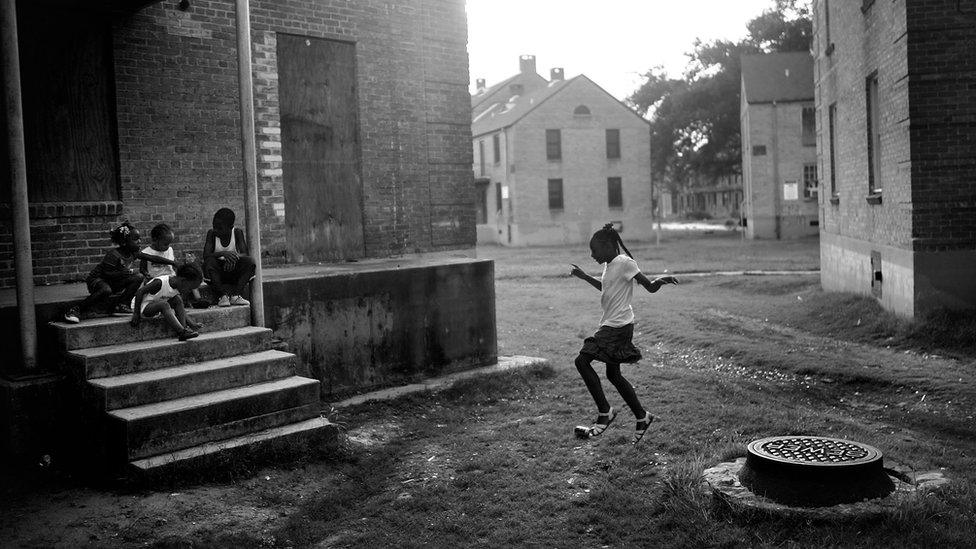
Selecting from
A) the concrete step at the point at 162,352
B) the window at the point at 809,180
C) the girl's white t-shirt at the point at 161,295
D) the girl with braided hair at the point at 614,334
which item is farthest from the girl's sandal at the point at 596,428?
the window at the point at 809,180

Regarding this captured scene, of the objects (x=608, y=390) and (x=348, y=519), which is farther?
(x=608, y=390)

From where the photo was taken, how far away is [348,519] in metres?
5.88

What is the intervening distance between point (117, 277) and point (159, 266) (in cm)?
68

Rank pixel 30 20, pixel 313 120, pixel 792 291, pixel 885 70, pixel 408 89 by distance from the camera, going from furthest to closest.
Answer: pixel 792 291 → pixel 885 70 → pixel 408 89 → pixel 313 120 → pixel 30 20

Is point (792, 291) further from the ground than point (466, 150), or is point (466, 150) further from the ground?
point (466, 150)

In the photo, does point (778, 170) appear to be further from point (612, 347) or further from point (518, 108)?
point (612, 347)

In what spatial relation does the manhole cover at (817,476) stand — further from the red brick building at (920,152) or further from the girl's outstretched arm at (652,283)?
the red brick building at (920,152)

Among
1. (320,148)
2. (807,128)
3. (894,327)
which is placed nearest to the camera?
(320,148)

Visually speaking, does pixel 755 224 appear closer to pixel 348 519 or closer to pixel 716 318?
pixel 716 318

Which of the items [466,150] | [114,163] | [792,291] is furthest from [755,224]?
[114,163]

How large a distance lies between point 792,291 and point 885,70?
6.90m

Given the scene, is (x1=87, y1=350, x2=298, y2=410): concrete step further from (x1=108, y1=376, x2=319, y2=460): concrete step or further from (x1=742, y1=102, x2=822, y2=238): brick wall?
(x1=742, y1=102, x2=822, y2=238): brick wall

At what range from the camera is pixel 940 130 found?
1184cm

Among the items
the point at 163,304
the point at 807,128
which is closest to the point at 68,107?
the point at 163,304
